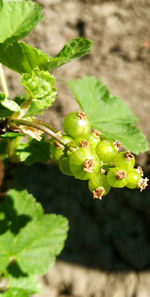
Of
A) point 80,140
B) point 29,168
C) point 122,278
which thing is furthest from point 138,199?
point 80,140

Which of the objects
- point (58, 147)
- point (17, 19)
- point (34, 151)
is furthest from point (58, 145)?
point (17, 19)

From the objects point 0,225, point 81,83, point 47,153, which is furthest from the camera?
point 81,83

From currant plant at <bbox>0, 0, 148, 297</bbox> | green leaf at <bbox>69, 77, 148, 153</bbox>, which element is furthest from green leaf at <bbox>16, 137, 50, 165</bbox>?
green leaf at <bbox>69, 77, 148, 153</bbox>

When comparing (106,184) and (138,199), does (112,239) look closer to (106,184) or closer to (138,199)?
(138,199)

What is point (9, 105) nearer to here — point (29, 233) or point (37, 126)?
point (37, 126)

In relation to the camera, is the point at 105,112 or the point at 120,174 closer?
the point at 120,174

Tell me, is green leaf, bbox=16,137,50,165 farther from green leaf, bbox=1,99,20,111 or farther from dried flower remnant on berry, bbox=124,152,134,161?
dried flower remnant on berry, bbox=124,152,134,161

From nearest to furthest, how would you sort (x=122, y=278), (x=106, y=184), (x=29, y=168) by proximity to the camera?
(x=106, y=184), (x=122, y=278), (x=29, y=168)
